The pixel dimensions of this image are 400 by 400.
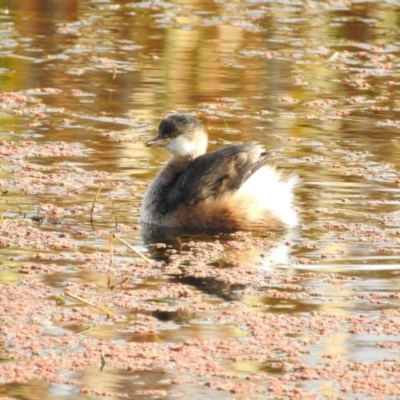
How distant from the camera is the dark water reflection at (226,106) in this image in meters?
8.26

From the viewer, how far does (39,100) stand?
12.3 meters

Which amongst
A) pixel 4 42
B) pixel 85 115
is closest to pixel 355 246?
pixel 85 115

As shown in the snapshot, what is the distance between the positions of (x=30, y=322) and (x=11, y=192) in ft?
9.23

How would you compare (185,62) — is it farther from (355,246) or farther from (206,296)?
(206,296)

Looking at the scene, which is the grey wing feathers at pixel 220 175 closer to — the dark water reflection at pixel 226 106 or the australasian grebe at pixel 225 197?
the australasian grebe at pixel 225 197

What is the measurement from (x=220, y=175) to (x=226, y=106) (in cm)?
344

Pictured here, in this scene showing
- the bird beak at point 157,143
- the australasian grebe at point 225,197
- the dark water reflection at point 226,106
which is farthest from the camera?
the bird beak at point 157,143

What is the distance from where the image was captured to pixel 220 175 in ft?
29.5

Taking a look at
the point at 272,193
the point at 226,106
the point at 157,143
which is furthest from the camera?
the point at 226,106

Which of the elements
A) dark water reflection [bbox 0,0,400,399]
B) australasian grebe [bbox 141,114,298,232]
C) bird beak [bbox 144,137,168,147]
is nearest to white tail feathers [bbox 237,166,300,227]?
australasian grebe [bbox 141,114,298,232]

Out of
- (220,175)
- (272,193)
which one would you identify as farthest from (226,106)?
(220,175)

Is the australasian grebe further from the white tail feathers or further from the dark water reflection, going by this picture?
the dark water reflection

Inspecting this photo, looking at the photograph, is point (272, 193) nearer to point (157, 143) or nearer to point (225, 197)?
point (225, 197)

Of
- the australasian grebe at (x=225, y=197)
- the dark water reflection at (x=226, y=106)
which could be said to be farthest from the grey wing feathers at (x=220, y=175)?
the dark water reflection at (x=226, y=106)
